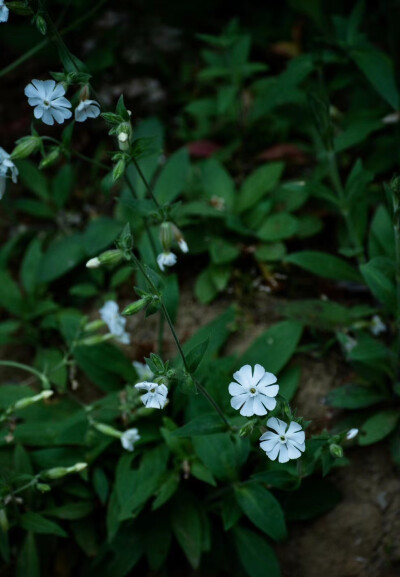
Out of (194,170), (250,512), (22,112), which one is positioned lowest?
(250,512)

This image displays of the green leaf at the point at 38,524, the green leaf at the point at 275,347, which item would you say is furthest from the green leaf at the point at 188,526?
the green leaf at the point at 275,347

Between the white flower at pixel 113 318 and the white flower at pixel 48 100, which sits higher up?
the white flower at pixel 48 100

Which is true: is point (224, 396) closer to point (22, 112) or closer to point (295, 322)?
point (295, 322)

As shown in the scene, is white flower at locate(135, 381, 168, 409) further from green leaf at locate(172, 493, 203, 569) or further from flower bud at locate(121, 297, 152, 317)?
green leaf at locate(172, 493, 203, 569)

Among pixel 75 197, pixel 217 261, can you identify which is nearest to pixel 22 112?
pixel 75 197

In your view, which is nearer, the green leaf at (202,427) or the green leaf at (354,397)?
the green leaf at (202,427)

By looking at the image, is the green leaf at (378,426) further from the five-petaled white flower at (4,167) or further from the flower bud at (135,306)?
the five-petaled white flower at (4,167)
